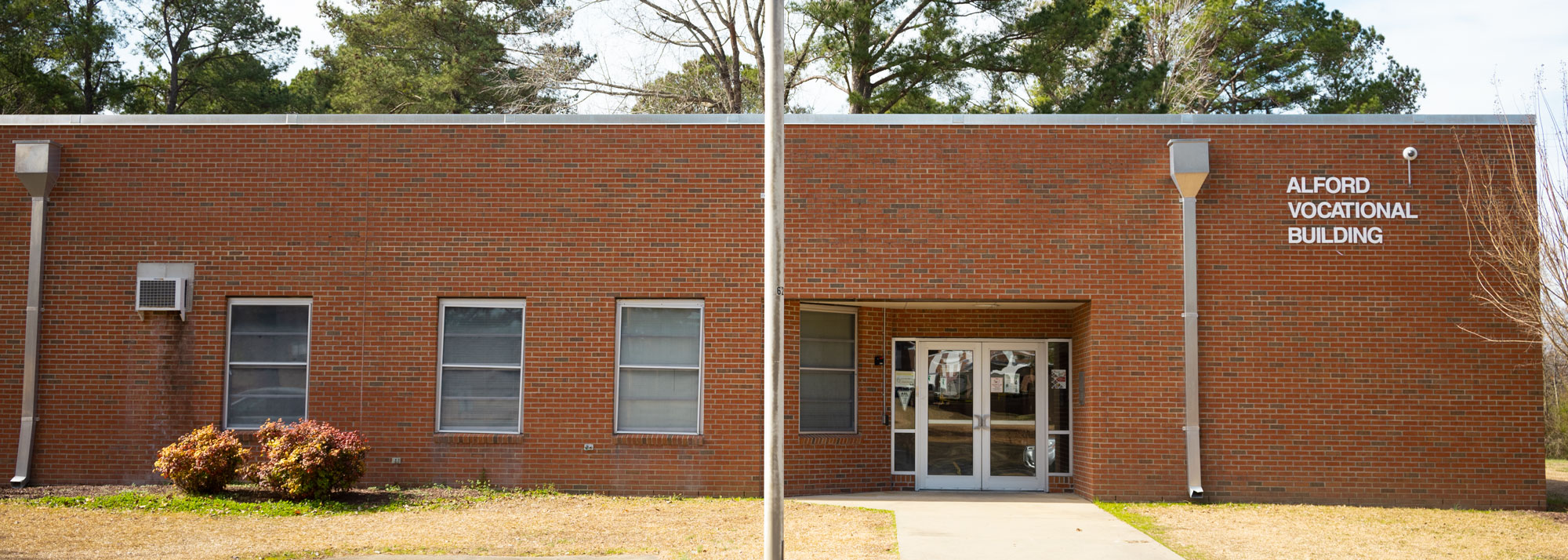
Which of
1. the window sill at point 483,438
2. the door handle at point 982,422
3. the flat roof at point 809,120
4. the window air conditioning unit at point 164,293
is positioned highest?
the flat roof at point 809,120

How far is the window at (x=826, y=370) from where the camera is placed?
14188 mm

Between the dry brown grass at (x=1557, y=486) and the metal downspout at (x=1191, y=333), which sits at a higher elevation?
the metal downspout at (x=1191, y=333)

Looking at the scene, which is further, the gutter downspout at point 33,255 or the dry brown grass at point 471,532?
the gutter downspout at point 33,255

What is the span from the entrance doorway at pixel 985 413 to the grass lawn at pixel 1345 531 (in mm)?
2182

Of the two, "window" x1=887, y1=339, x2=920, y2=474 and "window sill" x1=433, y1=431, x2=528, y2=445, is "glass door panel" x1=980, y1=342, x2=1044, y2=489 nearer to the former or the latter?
"window" x1=887, y1=339, x2=920, y2=474

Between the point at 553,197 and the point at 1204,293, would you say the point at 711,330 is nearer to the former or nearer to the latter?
the point at 553,197

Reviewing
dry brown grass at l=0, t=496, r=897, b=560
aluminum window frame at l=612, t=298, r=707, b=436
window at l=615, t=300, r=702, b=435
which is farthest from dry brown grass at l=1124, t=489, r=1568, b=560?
window at l=615, t=300, r=702, b=435

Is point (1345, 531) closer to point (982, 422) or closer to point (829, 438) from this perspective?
point (982, 422)

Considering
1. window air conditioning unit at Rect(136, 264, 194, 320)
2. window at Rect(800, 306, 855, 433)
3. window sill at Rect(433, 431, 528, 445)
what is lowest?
window sill at Rect(433, 431, 528, 445)

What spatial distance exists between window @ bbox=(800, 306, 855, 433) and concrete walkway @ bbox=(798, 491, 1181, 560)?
1.02 meters

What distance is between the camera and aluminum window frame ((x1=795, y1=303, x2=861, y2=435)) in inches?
545

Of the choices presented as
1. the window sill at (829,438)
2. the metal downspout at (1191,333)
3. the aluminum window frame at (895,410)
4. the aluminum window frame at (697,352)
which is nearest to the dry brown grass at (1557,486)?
the metal downspout at (1191,333)

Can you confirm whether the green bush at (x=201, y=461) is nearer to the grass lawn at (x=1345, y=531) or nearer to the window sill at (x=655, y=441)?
the window sill at (x=655, y=441)

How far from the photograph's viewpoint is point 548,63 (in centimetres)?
2622
